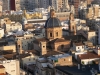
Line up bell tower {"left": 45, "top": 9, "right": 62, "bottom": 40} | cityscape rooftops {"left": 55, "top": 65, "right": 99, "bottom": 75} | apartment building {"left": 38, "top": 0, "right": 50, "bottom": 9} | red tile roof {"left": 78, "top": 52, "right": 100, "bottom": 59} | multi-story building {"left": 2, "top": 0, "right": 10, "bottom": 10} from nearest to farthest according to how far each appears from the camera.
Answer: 1. cityscape rooftops {"left": 55, "top": 65, "right": 99, "bottom": 75}
2. red tile roof {"left": 78, "top": 52, "right": 100, "bottom": 59}
3. bell tower {"left": 45, "top": 9, "right": 62, "bottom": 40}
4. apartment building {"left": 38, "top": 0, "right": 50, "bottom": 9}
5. multi-story building {"left": 2, "top": 0, "right": 10, "bottom": 10}

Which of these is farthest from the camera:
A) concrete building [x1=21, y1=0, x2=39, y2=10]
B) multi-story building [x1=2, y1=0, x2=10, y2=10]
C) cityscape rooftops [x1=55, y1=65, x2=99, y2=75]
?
concrete building [x1=21, y1=0, x2=39, y2=10]

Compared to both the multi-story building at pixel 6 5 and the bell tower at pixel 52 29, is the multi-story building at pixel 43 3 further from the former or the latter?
the bell tower at pixel 52 29

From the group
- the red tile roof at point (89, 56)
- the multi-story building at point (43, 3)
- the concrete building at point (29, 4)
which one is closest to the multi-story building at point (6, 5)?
the concrete building at point (29, 4)

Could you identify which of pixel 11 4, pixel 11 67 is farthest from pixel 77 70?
pixel 11 4

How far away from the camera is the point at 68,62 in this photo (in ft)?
74.4

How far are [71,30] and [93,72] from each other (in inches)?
631

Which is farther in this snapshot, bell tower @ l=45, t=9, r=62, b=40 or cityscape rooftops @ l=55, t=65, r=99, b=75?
bell tower @ l=45, t=9, r=62, b=40

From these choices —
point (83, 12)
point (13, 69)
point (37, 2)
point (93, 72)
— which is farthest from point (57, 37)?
point (37, 2)

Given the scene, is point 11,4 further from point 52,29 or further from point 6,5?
point 52,29

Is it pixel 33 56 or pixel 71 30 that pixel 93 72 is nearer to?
pixel 33 56

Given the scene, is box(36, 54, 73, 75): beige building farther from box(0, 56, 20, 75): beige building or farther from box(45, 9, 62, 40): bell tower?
box(45, 9, 62, 40): bell tower

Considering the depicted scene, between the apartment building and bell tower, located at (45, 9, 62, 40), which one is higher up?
bell tower, located at (45, 9, 62, 40)

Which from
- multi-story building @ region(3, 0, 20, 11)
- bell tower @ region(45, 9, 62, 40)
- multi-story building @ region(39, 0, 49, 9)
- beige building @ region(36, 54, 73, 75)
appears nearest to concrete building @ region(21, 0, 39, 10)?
multi-story building @ region(3, 0, 20, 11)

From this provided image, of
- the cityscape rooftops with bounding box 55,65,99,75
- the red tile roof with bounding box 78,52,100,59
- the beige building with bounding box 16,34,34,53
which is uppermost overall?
the cityscape rooftops with bounding box 55,65,99,75
